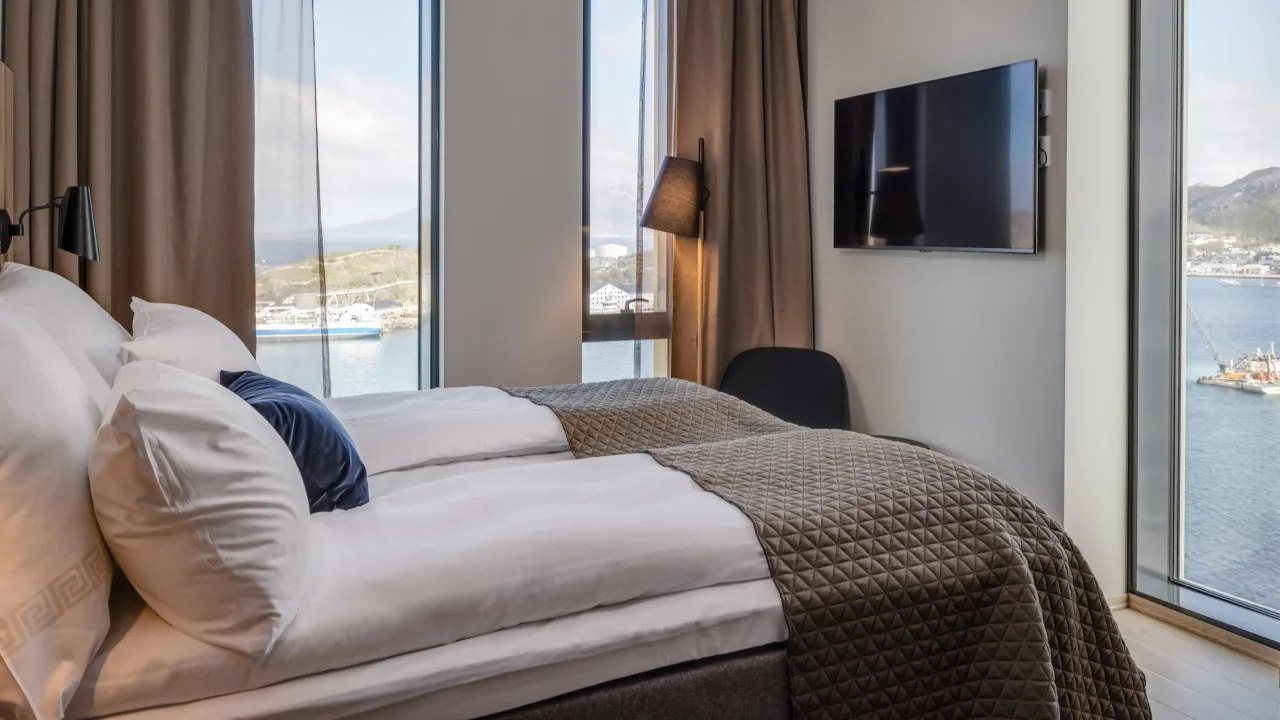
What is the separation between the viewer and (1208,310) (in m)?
2.91

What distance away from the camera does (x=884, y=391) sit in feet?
12.6

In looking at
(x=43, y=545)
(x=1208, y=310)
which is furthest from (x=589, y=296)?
(x=43, y=545)

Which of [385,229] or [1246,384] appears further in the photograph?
[385,229]

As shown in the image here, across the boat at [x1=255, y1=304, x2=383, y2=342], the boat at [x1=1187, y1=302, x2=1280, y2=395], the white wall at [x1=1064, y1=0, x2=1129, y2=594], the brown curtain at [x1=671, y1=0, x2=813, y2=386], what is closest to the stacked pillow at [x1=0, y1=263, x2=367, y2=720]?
the boat at [x1=255, y1=304, x2=383, y2=342]

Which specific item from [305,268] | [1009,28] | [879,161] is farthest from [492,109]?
[1009,28]

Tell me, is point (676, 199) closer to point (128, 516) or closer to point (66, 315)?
point (66, 315)

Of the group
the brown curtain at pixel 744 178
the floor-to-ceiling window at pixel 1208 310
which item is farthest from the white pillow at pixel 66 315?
the floor-to-ceiling window at pixel 1208 310

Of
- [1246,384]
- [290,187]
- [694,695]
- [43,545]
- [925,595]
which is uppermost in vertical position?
[290,187]

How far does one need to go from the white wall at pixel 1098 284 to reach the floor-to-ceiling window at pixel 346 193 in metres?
2.35

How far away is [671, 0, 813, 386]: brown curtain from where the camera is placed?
406 cm

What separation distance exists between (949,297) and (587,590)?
96.0 inches

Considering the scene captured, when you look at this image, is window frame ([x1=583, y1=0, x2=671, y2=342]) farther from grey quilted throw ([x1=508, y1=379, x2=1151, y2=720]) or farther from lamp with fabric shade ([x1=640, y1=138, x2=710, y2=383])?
grey quilted throw ([x1=508, y1=379, x2=1151, y2=720])

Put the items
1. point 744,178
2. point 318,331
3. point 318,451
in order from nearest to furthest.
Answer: point 318,451 < point 318,331 < point 744,178

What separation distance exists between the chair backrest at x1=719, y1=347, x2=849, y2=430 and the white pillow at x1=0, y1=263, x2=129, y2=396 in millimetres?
2482
